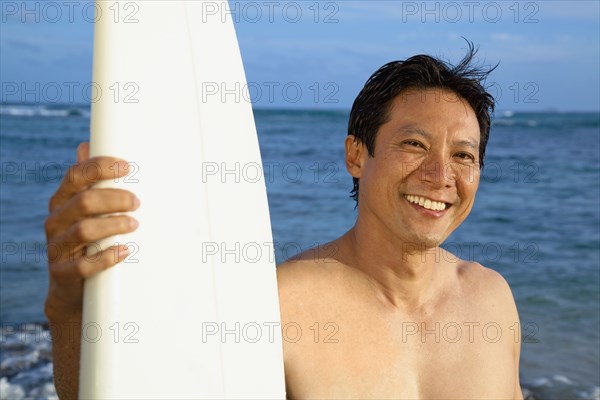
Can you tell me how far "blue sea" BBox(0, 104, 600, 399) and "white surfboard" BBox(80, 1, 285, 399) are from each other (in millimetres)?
3482

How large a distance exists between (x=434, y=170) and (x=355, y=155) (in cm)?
31

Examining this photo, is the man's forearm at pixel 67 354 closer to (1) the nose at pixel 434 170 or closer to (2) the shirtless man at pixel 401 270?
(2) the shirtless man at pixel 401 270

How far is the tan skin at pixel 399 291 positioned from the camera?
2.09m

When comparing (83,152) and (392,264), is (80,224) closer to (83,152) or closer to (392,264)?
(83,152)

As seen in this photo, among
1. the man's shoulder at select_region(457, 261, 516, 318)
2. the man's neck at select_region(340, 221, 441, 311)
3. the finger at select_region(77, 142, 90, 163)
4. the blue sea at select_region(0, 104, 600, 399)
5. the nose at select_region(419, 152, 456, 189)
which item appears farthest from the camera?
the blue sea at select_region(0, 104, 600, 399)

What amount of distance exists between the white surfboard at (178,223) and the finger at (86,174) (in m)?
0.02

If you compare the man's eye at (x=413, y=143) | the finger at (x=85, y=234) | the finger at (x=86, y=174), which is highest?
the man's eye at (x=413, y=143)

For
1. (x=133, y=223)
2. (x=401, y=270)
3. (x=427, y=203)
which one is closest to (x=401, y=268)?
(x=401, y=270)

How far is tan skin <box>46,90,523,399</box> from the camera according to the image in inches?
82.1

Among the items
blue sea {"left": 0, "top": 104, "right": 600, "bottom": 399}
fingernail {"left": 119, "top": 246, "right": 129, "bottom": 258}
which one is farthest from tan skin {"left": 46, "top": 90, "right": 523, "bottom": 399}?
blue sea {"left": 0, "top": 104, "right": 600, "bottom": 399}

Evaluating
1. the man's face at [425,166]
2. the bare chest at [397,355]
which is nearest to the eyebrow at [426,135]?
the man's face at [425,166]

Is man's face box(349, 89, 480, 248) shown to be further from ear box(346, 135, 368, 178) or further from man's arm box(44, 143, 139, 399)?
man's arm box(44, 143, 139, 399)

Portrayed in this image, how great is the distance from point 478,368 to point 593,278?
4774mm

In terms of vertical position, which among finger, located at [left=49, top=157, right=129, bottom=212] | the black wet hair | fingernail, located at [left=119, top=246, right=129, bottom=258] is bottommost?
fingernail, located at [left=119, top=246, right=129, bottom=258]
